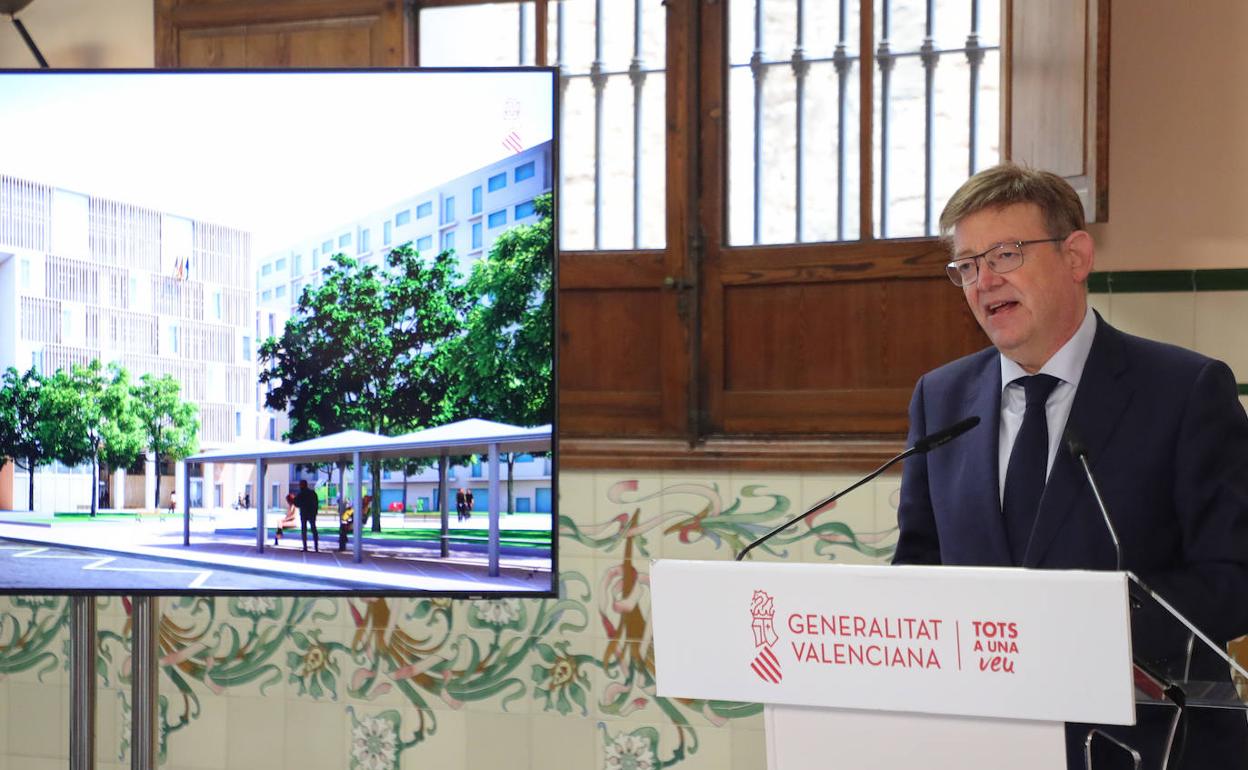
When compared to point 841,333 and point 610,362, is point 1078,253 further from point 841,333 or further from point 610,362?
point 610,362

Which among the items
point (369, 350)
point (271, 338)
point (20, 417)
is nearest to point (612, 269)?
point (369, 350)

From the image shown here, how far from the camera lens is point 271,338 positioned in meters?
2.40

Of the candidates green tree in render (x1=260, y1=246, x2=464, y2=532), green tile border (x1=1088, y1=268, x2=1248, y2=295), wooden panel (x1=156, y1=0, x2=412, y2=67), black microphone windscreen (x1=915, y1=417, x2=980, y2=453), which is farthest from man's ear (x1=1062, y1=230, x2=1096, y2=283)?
wooden panel (x1=156, y1=0, x2=412, y2=67)

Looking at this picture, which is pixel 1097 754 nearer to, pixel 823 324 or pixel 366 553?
pixel 366 553

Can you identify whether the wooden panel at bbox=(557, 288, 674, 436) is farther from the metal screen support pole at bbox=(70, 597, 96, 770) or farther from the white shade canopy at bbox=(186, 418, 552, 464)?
the metal screen support pole at bbox=(70, 597, 96, 770)

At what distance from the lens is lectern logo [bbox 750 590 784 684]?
1230mm

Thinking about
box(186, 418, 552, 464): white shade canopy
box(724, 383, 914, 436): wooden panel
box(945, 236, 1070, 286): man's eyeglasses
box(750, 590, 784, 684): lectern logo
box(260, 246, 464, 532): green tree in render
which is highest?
box(945, 236, 1070, 286): man's eyeglasses

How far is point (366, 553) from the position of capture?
7.81 ft

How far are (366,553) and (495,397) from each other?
398 millimetres

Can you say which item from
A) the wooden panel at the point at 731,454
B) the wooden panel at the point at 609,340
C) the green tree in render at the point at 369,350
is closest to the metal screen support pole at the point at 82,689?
the green tree in render at the point at 369,350

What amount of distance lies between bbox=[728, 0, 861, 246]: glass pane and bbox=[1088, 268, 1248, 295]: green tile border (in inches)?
23.4

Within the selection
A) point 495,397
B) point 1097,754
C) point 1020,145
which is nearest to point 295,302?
point 495,397

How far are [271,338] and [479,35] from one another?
1185mm

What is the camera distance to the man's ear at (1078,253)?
66.1 inches
